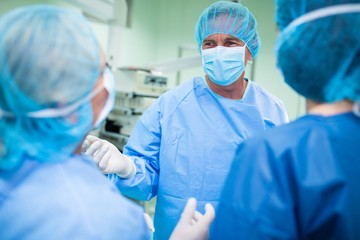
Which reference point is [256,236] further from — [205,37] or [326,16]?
[205,37]

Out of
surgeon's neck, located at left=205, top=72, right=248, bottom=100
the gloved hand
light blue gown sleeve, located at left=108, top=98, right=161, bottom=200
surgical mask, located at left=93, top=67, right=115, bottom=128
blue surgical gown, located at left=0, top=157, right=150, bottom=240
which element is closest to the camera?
blue surgical gown, located at left=0, top=157, right=150, bottom=240

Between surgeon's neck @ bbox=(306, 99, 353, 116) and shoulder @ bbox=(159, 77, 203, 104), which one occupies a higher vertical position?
surgeon's neck @ bbox=(306, 99, 353, 116)

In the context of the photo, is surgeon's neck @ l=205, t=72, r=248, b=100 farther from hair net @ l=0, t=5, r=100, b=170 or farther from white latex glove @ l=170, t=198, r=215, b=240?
hair net @ l=0, t=5, r=100, b=170

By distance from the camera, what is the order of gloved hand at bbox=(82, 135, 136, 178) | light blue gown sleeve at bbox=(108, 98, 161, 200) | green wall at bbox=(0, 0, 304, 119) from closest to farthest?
gloved hand at bbox=(82, 135, 136, 178) < light blue gown sleeve at bbox=(108, 98, 161, 200) < green wall at bbox=(0, 0, 304, 119)

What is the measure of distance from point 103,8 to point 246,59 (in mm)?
→ 1489

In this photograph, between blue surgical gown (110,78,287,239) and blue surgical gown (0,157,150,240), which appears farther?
blue surgical gown (110,78,287,239)

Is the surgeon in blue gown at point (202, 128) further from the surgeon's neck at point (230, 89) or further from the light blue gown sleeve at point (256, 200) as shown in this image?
the light blue gown sleeve at point (256, 200)

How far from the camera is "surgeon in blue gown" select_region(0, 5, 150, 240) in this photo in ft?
1.66

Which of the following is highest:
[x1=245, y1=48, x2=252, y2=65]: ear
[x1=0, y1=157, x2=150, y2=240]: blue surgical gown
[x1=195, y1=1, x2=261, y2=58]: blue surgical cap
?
[x1=195, y1=1, x2=261, y2=58]: blue surgical cap

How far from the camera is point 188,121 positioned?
1.14 meters

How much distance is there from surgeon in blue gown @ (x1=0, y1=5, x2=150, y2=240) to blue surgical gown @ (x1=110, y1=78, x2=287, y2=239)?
1.60 feet

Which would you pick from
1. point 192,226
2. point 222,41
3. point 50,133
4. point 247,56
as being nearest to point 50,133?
point 50,133

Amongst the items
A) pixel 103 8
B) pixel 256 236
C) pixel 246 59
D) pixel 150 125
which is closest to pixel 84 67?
pixel 256 236

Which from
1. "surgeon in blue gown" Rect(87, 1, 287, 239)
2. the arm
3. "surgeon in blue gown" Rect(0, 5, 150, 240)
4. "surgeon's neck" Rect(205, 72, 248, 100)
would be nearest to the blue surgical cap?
"surgeon in blue gown" Rect(87, 1, 287, 239)
